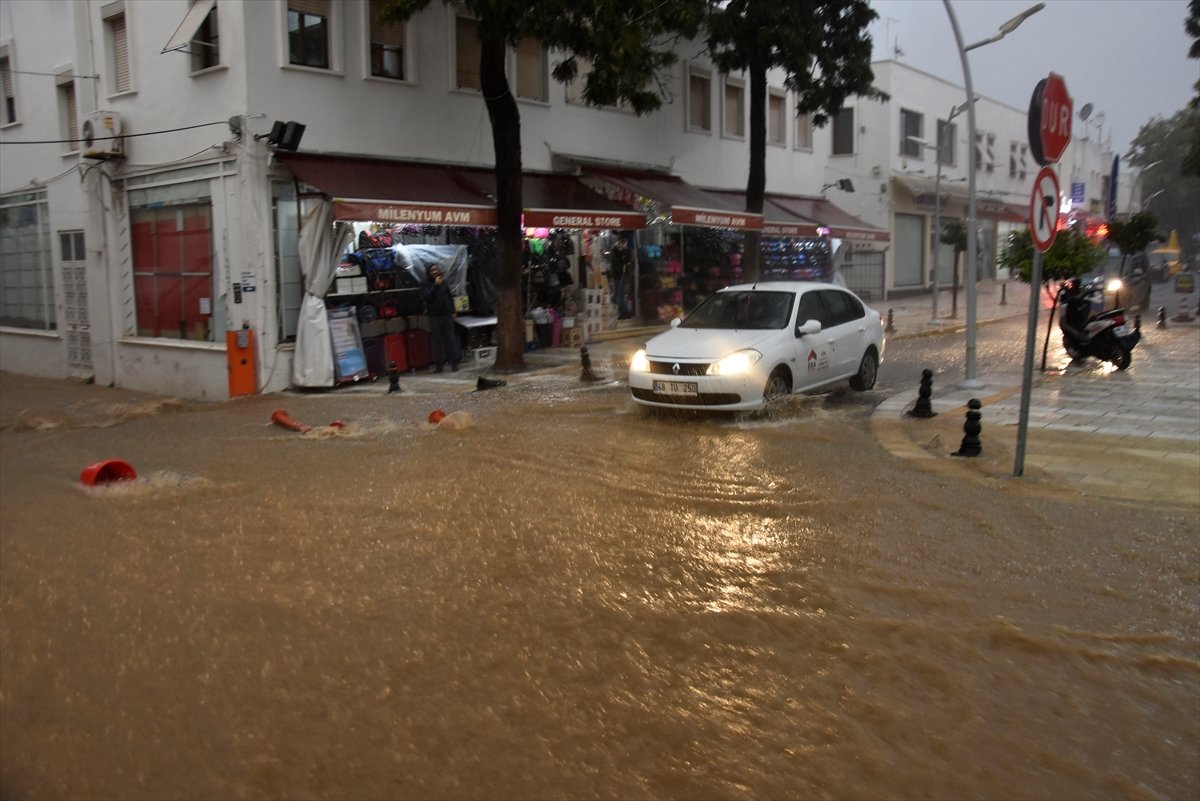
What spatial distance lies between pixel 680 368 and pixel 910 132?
28483mm

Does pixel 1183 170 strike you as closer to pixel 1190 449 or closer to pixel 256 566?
pixel 1190 449

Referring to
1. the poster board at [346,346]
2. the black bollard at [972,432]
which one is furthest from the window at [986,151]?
the black bollard at [972,432]

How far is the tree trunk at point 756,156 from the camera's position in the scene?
69.7 ft

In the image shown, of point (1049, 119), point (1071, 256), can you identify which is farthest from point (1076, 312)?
point (1049, 119)

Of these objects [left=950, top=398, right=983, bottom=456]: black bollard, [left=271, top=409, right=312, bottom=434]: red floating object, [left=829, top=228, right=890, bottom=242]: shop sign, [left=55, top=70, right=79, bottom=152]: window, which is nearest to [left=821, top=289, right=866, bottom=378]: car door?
[left=950, top=398, right=983, bottom=456]: black bollard

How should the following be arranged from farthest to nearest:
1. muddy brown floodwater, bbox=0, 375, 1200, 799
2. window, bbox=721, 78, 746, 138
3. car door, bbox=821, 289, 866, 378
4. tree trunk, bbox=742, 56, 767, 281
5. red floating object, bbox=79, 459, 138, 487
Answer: window, bbox=721, 78, 746, 138
tree trunk, bbox=742, 56, 767, 281
car door, bbox=821, 289, 866, 378
red floating object, bbox=79, 459, 138, 487
muddy brown floodwater, bbox=0, 375, 1200, 799

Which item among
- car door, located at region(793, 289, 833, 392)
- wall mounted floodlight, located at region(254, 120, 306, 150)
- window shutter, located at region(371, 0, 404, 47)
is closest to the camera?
car door, located at region(793, 289, 833, 392)

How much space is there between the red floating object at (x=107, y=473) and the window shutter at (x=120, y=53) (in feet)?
35.9

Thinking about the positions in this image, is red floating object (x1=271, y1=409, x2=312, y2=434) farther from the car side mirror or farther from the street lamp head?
the street lamp head

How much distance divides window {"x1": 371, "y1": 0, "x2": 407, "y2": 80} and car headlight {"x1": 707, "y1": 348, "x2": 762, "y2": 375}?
28.9 feet

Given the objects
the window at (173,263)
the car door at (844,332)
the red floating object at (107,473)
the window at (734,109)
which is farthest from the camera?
the window at (734,109)

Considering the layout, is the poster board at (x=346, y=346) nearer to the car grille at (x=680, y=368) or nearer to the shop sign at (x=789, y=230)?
the car grille at (x=680, y=368)

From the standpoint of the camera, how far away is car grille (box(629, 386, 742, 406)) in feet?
35.4

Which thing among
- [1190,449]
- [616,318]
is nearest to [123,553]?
[1190,449]
